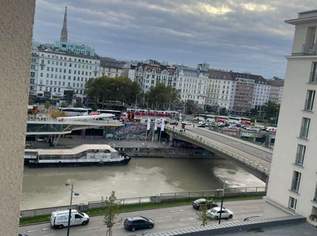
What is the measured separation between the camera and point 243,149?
20234 millimetres

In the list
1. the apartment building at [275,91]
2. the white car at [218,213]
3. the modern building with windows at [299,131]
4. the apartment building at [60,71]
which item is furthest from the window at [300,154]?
the apartment building at [275,91]

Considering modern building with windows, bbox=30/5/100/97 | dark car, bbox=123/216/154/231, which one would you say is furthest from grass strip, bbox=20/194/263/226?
modern building with windows, bbox=30/5/100/97

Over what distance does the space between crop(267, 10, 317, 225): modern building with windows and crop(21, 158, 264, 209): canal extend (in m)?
6.58

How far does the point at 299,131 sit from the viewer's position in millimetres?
8742

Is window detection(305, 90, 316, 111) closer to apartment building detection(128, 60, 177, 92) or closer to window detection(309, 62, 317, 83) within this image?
window detection(309, 62, 317, 83)

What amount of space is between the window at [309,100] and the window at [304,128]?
23cm

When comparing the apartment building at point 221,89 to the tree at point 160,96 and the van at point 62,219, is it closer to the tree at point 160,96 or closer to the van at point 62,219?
the tree at point 160,96

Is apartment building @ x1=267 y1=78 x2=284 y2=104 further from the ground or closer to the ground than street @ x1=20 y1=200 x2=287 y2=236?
further from the ground

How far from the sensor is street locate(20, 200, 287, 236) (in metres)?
9.70

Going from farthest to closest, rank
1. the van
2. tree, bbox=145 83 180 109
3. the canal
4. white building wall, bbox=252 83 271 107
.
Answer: white building wall, bbox=252 83 271 107
tree, bbox=145 83 180 109
the canal
the van

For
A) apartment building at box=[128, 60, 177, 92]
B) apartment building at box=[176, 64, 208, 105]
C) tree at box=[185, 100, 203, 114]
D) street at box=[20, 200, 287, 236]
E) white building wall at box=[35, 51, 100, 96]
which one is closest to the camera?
street at box=[20, 200, 287, 236]

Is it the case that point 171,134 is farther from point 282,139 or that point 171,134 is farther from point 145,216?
point 282,139

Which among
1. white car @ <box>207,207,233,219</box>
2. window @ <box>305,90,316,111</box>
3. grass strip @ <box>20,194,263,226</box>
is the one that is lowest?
grass strip @ <box>20,194,263,226</box>

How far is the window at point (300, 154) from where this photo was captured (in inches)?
340
